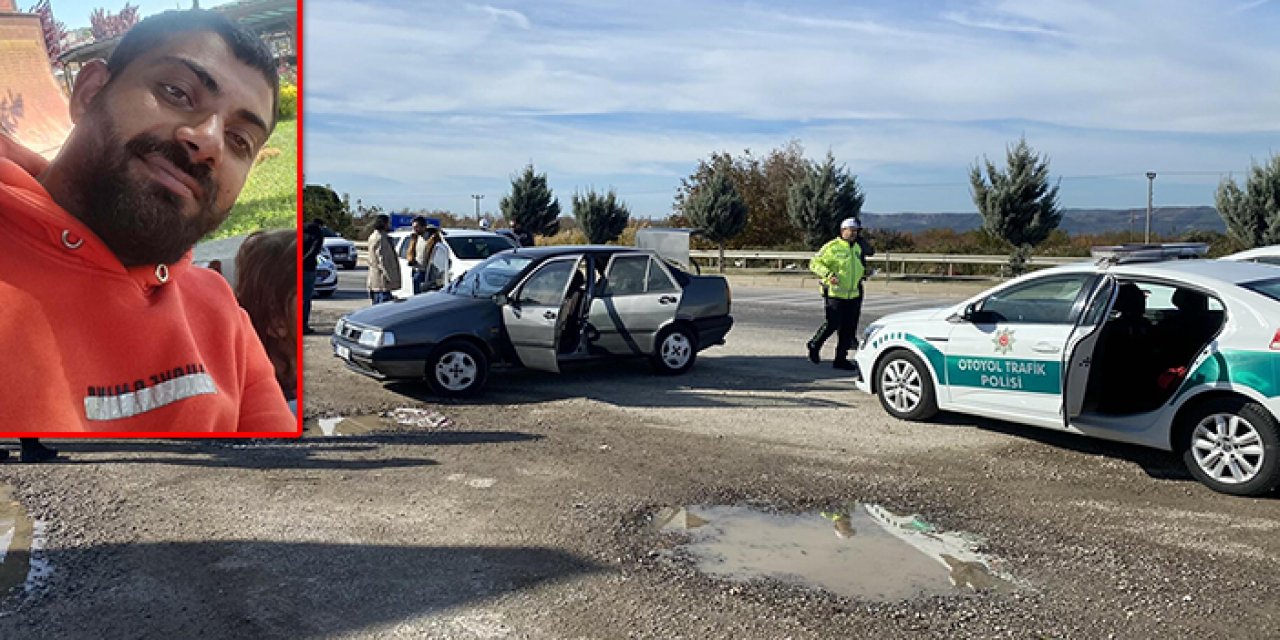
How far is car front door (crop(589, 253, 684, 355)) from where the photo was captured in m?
11.1

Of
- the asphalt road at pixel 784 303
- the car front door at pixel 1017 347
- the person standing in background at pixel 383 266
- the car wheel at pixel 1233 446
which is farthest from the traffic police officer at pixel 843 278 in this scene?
the person standing in background at pixel 383 266

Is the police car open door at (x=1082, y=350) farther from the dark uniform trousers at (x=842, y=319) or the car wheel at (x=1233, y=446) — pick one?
the dark uniform trousers at (x=842, y=319)

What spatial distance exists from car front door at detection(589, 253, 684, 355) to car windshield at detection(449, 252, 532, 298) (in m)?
0.91

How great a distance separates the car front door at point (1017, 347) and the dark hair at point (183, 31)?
5668mm

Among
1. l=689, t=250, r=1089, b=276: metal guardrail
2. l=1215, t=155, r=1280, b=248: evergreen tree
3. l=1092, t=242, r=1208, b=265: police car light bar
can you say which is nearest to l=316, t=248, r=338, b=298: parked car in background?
l=689, t=250, r=1089, b=276: metal guardrail

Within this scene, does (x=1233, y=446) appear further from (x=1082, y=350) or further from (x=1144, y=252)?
(x=1144, y=252)

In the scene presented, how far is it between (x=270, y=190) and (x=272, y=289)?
44cm

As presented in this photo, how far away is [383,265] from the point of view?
13.4 m

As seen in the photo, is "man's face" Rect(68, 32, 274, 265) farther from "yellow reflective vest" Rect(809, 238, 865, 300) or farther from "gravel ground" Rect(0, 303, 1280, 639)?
"yellow reflective vest" Rect(809, 238, 865, 300)

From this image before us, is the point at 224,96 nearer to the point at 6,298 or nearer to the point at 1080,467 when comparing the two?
the point at 6,298

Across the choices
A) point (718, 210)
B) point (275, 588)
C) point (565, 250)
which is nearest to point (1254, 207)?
point (718, 210)

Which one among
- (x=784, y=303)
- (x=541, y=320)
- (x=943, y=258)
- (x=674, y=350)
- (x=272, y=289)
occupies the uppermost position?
(x=272, y=289)

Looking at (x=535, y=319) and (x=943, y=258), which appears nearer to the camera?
(x=535, y=319)

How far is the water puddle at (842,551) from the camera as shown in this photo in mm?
5180
